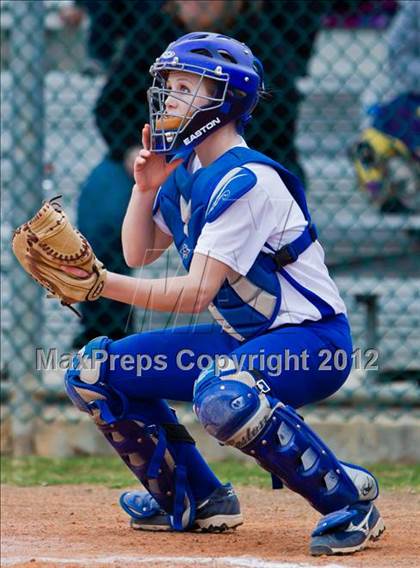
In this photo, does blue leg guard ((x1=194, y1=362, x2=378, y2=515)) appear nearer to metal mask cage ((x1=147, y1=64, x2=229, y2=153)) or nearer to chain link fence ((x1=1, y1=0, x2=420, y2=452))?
metal mask cage ((x1=147, y1=64, x2=229, y2=153))

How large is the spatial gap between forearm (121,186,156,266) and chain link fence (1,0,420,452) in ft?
5.42

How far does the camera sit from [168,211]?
3.79 m

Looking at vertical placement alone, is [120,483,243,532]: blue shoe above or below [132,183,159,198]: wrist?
below

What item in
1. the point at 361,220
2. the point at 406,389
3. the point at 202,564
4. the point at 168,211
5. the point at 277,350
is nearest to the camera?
the point at 202,564

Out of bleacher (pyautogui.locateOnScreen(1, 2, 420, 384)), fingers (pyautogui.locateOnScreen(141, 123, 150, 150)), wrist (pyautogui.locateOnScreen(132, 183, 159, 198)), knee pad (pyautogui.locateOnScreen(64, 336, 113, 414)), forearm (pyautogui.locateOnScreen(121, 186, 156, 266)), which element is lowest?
bleacher (pyautogui.locateOnScreen(1, 2, 420, 384))

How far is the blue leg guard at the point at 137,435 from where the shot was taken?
3.68 meters

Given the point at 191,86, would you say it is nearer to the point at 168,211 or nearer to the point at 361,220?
the point at 168,211

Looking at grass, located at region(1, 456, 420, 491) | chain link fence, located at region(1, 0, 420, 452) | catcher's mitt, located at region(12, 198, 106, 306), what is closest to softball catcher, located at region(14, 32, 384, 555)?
catcher's mitt, located at region(12, 198, 106, 306)

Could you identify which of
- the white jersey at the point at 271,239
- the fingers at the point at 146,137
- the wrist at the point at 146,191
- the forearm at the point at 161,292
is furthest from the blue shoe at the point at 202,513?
the fingers at the point at 146,137

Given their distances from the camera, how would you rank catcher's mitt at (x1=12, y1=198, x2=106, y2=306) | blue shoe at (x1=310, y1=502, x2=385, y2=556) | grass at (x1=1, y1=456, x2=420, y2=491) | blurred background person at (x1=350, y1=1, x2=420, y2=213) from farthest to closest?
1. blurred background person at (x1=350, y1=1, x2=420, y2=213)
2. grass at (x1=1, y1=456, x2=420, y2=491)
3. blue shoe at (x1=310, y1=502, x2=385, y2=556)
4. catcher's mitt at (x1=12, y1=198, x2=106, y2=306)

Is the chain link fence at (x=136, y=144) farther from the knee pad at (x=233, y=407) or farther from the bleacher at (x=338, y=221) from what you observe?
the knee pad at (x=233, y=407)

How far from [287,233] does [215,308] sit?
314 millimetres

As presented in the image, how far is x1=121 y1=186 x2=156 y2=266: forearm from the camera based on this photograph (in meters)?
3.81

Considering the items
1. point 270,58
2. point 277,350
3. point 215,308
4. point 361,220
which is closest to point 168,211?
point 215,308
